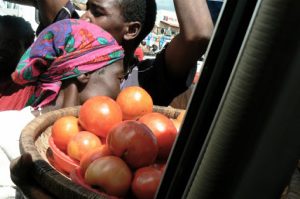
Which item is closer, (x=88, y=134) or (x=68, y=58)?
(x=88, y=134)

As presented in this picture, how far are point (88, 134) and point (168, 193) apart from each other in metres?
0.76

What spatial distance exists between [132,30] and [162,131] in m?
1.00

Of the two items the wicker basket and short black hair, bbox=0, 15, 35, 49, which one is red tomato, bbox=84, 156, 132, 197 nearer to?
the wicker basket

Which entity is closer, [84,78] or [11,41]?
[84,78]

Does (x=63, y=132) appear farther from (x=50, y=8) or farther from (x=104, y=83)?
(x=50, y=8)

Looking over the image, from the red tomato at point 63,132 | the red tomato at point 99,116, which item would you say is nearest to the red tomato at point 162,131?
the red tomato at point 99,116

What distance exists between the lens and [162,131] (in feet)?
3.98

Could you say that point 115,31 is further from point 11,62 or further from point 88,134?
point 11,62

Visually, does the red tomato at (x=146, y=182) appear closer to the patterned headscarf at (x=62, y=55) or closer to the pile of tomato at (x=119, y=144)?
the pile of tomato at (x=119, y=144)

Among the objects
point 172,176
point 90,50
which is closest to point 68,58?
point 90,50

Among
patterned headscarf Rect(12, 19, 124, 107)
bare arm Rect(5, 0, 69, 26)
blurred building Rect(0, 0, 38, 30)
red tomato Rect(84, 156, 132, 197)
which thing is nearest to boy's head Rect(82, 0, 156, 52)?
patterned headscarf Rect(12, 19, 124, 107)

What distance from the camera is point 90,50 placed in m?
1.77

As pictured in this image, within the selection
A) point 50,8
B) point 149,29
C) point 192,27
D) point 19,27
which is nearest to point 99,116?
point 192,27

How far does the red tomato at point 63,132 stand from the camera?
1.29 metres
